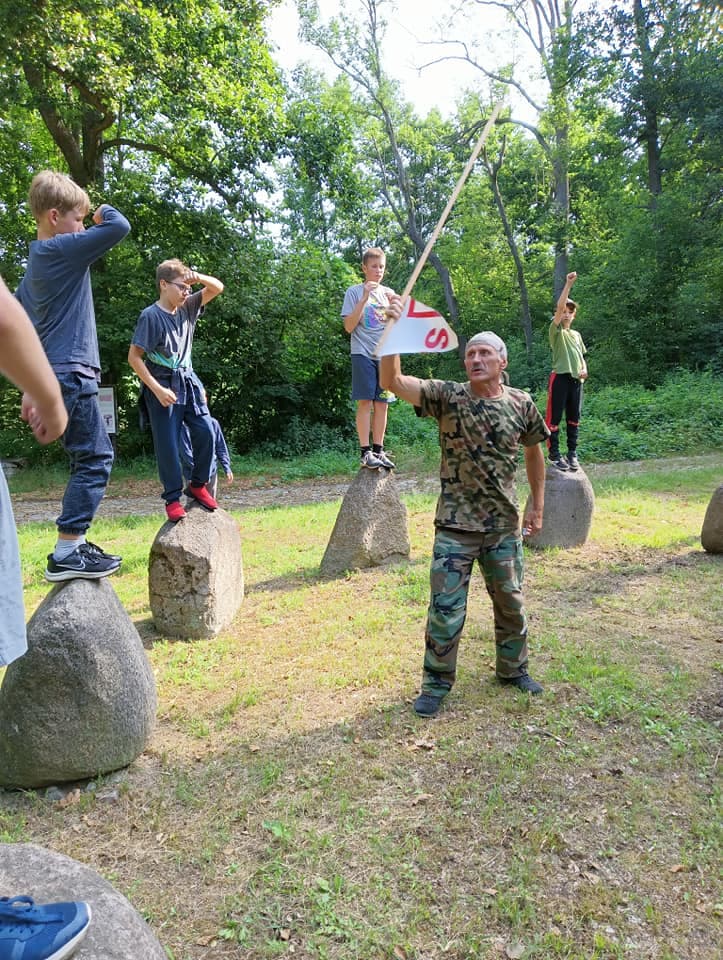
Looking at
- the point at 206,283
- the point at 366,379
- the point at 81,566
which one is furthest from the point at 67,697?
the point at 366,379

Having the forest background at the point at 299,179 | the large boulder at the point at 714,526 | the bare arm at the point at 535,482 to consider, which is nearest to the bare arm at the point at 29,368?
the bare arm at the point at 535,482

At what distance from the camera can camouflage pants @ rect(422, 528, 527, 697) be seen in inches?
150

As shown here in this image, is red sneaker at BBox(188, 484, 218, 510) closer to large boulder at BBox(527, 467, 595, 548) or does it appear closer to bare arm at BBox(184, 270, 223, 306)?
bare arm at BBox(184, 270, 223, 306)

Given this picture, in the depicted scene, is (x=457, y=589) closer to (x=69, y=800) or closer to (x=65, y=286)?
(x=69, y=800)

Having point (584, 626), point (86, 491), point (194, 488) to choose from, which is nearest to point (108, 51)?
point (194, 488)

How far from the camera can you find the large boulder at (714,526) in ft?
22.0

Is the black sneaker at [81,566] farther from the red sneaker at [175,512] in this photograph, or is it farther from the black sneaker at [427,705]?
the black sneaker at [427,705]

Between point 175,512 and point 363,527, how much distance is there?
1.98m

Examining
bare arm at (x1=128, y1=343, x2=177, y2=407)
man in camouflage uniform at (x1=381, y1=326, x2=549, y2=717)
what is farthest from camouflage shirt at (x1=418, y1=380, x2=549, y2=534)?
bare arm at (x1=128, y1=343, x2=177, y2=407)

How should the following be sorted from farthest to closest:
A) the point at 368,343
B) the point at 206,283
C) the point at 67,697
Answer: the point at 368,343 < the point at 206,283 < the point at 67,697

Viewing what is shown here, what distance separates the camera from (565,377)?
24.7 ft

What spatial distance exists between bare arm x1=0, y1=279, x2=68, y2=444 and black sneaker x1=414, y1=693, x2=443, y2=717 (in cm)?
288

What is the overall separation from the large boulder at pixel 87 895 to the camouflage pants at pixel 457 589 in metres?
2.20

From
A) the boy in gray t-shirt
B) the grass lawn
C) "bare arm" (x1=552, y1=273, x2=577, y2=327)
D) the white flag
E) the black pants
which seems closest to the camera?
the grass lawn
